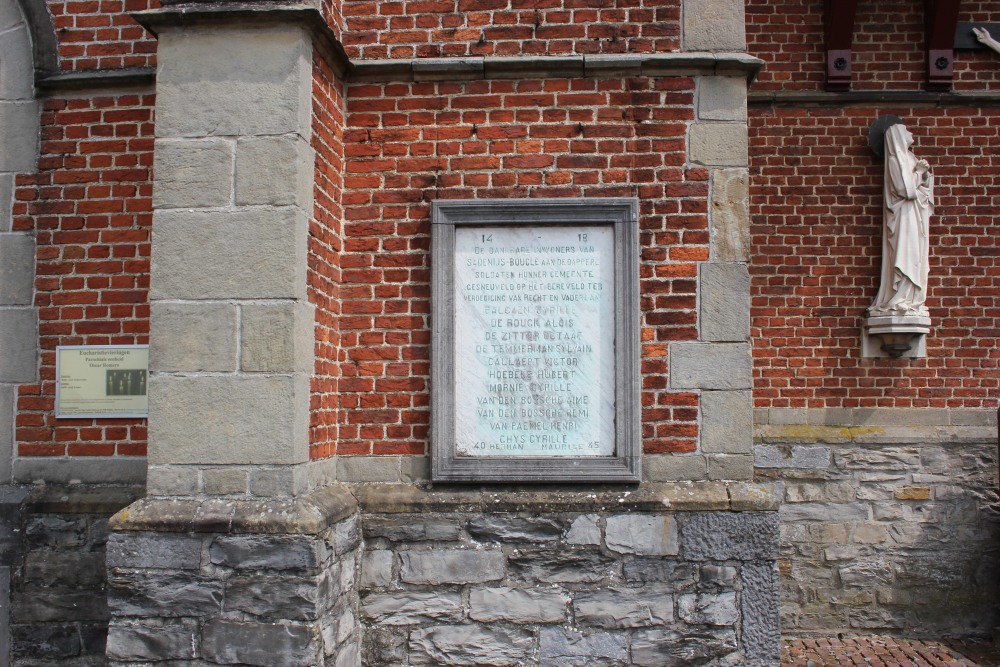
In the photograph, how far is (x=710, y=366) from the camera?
4.40 metres

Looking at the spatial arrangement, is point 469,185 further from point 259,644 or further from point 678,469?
point 259,644

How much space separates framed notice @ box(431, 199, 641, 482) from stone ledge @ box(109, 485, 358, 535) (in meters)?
0.75

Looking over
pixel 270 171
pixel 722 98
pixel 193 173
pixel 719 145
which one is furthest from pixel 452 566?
pixel 722 98

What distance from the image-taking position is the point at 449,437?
439cm

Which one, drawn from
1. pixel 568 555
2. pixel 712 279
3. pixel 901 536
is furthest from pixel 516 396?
pixel 901 536

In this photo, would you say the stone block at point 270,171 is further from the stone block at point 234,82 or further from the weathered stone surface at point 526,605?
the weathered stone surface at point 526,605

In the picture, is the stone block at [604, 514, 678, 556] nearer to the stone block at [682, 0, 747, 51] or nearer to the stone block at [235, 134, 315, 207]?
the stone block at [235, 134, 315, 207]

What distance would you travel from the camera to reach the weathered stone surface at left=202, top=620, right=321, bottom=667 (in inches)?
150

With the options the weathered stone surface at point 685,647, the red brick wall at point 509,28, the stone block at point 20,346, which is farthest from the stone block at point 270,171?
the weathered stone surface at point 685,647

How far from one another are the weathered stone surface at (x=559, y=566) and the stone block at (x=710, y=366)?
3.11 feet

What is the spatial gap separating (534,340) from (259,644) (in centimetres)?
190

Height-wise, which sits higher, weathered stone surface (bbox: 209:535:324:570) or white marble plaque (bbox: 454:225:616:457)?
white marble plaque (bbox: 454:225:616:457)

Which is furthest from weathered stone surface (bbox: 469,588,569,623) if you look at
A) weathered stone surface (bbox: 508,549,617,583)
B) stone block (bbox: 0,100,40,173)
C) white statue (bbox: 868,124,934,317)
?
white statue (bbox: 868,124,934,317)

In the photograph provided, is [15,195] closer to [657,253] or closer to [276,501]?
[276,501]
